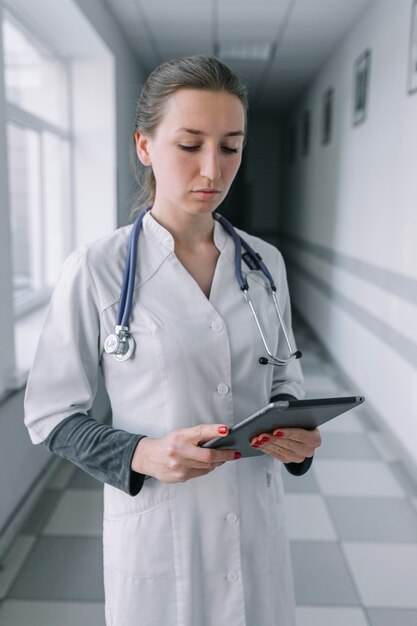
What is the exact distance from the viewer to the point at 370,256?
12.7 ft

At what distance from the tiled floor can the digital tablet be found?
129 centimetres

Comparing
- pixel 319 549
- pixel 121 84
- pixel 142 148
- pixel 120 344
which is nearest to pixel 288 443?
pixel 120 344

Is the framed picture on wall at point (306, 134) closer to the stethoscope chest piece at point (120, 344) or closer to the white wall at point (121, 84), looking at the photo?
the white wall at point (121, 84)

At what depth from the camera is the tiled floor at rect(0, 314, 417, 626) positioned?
1.93 m

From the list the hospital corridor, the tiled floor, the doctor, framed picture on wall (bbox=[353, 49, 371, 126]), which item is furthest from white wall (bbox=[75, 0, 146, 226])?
the doctor

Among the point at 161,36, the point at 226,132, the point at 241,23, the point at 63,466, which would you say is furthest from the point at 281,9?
the point at 226,132

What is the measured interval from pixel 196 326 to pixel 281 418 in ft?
0.74

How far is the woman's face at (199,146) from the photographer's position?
93 centimetres

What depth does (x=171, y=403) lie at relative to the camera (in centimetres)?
95

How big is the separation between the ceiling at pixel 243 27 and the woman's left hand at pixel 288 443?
11.8 feet

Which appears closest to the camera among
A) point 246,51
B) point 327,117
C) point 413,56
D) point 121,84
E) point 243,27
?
point 413,56

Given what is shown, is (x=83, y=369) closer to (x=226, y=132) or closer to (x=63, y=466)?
(x=226, y=132)

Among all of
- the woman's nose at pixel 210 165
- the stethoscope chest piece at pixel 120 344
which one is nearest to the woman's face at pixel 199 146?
the woman's nose at pixel 210 165

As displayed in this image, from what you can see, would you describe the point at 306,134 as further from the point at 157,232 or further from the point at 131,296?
the point at 131,296
